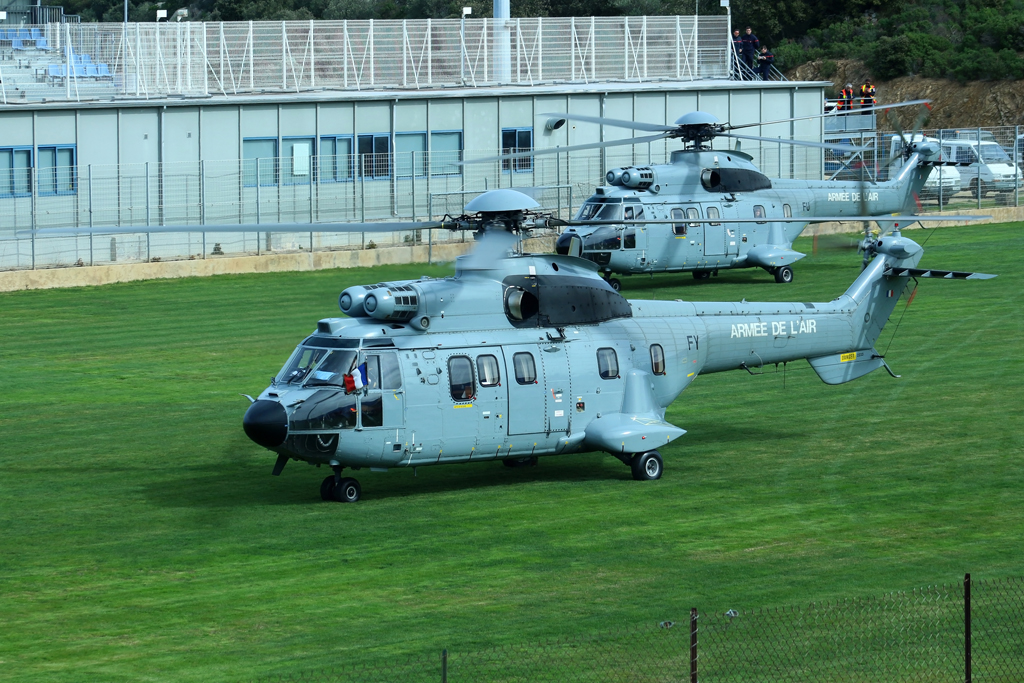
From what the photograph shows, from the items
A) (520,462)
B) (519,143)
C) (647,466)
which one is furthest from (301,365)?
(519,143)

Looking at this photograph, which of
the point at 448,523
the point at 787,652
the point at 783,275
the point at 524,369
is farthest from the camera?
the point at 783,275

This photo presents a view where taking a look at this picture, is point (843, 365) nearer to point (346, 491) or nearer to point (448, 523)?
point (448, 523)

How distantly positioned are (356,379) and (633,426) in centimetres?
438

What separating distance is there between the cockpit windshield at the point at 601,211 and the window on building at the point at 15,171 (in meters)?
16.4

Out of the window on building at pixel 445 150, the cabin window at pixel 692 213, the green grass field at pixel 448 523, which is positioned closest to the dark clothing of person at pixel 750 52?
the window on building at pixel 445 150

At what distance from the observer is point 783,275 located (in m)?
42.2

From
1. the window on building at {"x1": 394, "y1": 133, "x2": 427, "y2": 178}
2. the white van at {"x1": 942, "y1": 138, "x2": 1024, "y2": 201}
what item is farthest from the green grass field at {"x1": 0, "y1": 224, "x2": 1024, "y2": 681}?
the white van at {"x1": 942, "y1": 138, "x2": 1024, "y2": 201}

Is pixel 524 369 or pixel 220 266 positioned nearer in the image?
pixel 524 369

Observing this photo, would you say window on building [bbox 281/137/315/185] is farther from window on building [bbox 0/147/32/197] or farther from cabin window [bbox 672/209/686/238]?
cabin window [bbox 672/209/686/238]

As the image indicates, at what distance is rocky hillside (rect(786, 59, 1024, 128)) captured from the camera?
78.1 meters

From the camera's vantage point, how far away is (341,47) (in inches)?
2064

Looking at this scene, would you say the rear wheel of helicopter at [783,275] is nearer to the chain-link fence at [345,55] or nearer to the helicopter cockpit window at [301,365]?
the chain-link fence at [345,55]

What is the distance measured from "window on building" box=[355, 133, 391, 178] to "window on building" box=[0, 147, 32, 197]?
11268mm

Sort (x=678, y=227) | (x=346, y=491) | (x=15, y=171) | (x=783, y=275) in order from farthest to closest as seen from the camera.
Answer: (x=15, y=171), (x=783, y=275), (x=678, y=227), (x=346, y=491)
